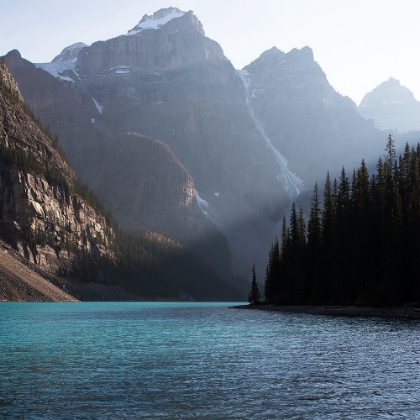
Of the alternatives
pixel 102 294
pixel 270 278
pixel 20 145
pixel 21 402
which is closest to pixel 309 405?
pixel 21 402

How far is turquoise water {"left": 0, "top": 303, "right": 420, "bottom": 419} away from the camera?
69.6 feet

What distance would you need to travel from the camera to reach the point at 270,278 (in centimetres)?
13350

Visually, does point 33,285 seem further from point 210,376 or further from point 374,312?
point 210,376

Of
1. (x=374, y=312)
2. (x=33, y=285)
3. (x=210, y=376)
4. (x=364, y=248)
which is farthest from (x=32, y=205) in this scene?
(x=210, y=376)

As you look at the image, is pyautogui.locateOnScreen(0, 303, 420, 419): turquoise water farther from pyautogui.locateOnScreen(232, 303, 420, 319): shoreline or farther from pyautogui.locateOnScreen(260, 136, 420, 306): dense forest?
pyautogui.locateOnScreen(260, 136, 420, 306): dense forest

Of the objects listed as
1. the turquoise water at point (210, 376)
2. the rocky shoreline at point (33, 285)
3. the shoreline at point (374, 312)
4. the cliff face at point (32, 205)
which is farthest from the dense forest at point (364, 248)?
the cliff face at point (32, 205)

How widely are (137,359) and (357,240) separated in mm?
65422

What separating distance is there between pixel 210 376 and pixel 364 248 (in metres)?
68.4

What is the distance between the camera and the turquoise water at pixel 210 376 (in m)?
21.2

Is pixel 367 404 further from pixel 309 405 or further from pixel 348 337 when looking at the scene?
pixel 348 337

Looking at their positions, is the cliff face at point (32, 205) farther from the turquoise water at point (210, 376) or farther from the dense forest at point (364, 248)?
the turquoise water at point (210, 376)

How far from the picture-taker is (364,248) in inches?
3607

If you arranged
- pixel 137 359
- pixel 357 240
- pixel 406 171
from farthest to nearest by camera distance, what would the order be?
pixel 406 171 < pixel 357 240 < pixel 137 359

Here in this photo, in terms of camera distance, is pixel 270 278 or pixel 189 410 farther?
pixel 270 278
